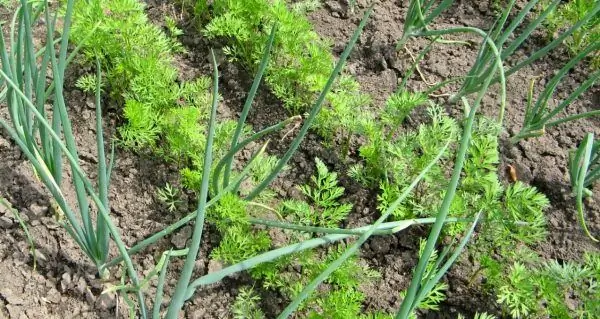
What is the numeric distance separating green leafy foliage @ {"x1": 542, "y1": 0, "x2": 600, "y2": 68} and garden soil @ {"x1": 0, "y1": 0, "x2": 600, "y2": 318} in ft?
0.19

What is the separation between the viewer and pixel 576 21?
7.55ft

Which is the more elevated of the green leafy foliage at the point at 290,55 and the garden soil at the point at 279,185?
the green leafy foliage at the point at 290,55

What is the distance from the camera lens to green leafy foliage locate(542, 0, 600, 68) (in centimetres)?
221

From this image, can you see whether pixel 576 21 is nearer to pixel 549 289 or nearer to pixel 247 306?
pixel 549 289

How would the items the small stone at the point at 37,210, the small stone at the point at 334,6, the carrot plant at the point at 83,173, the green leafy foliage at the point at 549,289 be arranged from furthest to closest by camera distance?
the small stone at the point at 334,6 → the small stone at the point at 37,210 → the green leafy foliage at the point at 549,289 → the carrot plant at the point at 83,173

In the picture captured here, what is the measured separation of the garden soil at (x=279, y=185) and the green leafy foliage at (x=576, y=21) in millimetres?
57

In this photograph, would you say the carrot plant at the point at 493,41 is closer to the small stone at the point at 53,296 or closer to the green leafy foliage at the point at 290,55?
the green leafy foliage at the point at 290,55

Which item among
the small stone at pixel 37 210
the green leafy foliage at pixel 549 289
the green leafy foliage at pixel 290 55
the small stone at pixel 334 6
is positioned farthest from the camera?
the small stone at pixel 334 6

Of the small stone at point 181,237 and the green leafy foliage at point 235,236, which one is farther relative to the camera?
the small stone at point 181,237

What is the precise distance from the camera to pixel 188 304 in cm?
168

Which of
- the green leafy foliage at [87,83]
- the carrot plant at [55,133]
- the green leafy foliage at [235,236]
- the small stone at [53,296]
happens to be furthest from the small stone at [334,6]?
the small stone at [53,296]

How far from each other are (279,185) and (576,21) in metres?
1.32

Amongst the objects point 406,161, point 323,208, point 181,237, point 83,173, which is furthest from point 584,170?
point 83,173

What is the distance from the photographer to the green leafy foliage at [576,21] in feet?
7.27
